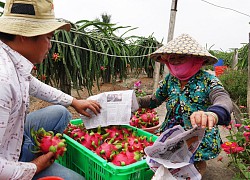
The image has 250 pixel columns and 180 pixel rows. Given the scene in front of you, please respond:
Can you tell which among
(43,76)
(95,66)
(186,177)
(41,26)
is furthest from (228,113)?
(95,66)

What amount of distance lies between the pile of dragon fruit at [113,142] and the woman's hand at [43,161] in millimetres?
247

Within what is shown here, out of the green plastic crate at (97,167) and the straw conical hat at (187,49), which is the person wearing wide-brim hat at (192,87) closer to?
the straw conical hat at (187,49)

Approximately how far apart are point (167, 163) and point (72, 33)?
2.21 metres

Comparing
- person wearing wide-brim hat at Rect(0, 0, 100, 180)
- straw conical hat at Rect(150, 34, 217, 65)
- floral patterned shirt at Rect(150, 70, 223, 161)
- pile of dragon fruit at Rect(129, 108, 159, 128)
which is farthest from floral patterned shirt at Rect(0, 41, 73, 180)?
pile of dragon fruit at Rect(129, 108, 159, 128)

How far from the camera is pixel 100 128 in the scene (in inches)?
58.7

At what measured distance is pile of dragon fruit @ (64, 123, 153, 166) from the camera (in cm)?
119

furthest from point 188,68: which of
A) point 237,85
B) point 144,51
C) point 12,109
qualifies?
point 144,51

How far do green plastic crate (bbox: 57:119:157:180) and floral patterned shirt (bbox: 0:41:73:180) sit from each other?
295 mm

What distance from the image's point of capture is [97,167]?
3.84ft

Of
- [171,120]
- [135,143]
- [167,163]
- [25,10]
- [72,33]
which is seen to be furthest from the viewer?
[72,33]

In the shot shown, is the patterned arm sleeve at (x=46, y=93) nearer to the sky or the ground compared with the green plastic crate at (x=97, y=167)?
nearer to the sky

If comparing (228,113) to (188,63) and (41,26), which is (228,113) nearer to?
(188,63)

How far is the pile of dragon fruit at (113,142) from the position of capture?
3.92 ft

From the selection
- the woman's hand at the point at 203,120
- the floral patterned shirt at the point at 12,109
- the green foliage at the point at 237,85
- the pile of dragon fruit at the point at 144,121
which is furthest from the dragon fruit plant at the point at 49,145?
the green foliage at the point at 237,85
